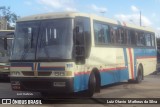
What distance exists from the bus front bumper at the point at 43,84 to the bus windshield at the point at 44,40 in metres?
0.71

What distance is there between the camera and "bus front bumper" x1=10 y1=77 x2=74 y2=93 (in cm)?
1295

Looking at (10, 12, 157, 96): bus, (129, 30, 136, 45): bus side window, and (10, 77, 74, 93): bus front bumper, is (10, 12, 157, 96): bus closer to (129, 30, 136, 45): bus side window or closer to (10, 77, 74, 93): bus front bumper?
(10, 77, 74, 93): bus front bumper

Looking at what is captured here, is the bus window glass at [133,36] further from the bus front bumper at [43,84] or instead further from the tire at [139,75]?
the bus front bumper at [43,84]

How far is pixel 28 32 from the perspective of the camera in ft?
45.8

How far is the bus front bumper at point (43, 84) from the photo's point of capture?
13.0 metres

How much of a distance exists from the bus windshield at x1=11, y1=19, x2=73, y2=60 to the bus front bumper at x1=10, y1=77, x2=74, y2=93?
710mm

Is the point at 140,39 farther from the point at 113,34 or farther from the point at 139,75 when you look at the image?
the point at 113,34

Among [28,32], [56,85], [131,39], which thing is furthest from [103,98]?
[131,39]

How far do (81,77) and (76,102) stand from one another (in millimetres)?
865

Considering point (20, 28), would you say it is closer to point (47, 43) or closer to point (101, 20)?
point (47, 43)

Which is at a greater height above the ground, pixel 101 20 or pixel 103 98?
pixel 101 20

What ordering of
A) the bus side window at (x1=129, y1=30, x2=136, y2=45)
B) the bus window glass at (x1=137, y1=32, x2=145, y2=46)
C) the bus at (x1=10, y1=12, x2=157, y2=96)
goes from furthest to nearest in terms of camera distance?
the bus window glass at (x1=137, y1=32, x2=145, y2=46)
the bus side window at (x1=129, y1=30, x2=136, y2=45)
the bus at (x1=10, y1=12, x2=157, y2=96)

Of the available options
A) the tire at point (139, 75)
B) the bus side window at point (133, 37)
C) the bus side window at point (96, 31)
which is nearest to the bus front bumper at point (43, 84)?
the bus side window at point (96, 31)

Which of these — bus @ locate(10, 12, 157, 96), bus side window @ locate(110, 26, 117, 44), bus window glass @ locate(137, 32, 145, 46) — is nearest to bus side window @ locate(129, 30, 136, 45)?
bus window glass @ locate(137, 32, 145, 46)
